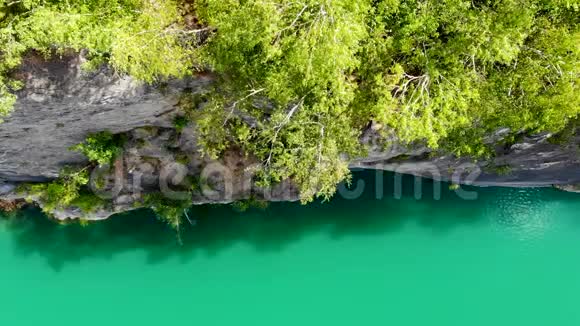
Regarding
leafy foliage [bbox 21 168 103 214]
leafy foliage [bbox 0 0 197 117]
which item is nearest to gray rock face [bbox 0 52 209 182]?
leafy foliage [bbox 21 168 103 214]

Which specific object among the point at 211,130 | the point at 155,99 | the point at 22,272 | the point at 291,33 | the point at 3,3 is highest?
the point at 3,3

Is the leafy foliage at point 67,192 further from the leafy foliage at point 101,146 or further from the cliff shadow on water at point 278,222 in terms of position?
the cliff shadow on water at point 278,222

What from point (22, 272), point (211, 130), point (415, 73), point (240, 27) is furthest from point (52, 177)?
point (415, 73)

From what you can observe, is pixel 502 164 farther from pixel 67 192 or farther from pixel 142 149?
pixel 67 192

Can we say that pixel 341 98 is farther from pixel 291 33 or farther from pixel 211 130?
pixel 211 130

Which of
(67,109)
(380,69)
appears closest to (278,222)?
(67,109)

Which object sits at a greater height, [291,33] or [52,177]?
[291,33]

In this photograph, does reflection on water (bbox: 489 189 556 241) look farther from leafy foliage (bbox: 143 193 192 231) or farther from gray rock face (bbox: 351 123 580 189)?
leafy foliage (bbox: 143 193 192 231)
